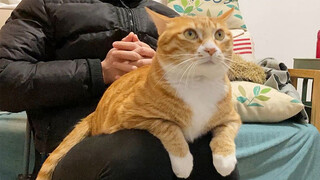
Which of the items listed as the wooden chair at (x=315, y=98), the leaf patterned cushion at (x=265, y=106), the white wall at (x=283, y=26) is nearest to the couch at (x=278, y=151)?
the leaf patterned cushion at (x=265, y=106)

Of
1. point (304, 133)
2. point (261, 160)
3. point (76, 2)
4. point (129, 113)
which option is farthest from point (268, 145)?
point (76, 2)

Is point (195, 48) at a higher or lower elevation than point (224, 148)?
higher

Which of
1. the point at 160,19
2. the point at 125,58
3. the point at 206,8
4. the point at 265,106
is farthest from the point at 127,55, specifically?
the point at 206,8

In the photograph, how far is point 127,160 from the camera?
674 millimetres

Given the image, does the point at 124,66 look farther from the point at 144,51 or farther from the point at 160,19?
the point at 160,19

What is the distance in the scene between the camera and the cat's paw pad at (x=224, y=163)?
0.69 metres

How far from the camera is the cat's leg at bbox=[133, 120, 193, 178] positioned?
69cm

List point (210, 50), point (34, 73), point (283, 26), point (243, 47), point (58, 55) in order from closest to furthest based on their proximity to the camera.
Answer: point (210, 50) → point (34, 73) → point (58, 55) → point (243, 47) → point (283, 26)

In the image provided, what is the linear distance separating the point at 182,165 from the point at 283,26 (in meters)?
1.62

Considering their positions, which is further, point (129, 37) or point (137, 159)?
point (129, 37)

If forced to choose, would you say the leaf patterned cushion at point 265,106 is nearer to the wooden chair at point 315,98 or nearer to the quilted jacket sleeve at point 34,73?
the wooden chair at point 315,98

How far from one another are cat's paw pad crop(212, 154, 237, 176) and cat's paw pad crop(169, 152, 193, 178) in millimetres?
53

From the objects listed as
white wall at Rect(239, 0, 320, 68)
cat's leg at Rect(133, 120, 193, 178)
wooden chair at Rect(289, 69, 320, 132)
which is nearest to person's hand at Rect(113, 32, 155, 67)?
cat's leg at Rect(133, 120, 193, 178)

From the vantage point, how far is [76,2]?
3.49 ft
